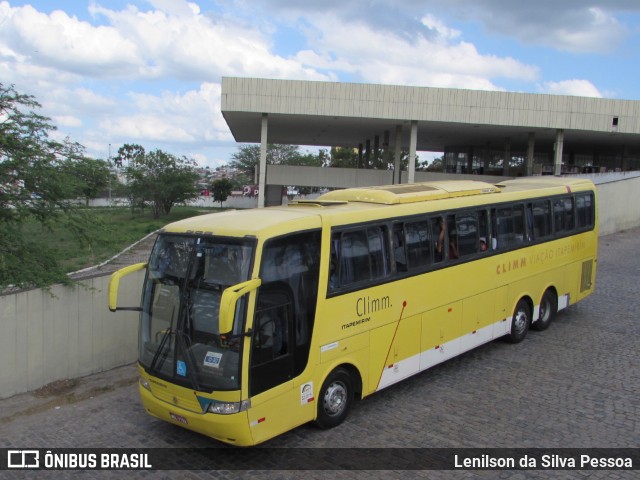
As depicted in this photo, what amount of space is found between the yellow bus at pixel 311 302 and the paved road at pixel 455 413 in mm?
470

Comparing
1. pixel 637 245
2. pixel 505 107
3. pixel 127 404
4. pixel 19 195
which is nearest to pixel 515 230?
pixel 127 404

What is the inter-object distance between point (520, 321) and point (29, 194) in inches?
391

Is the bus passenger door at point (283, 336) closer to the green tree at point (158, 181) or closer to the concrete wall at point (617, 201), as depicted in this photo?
the concrete wall at point (617, 201)

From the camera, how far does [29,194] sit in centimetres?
990

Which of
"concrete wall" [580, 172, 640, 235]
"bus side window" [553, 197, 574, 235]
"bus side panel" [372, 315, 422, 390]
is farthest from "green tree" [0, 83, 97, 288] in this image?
"concrete wall" [580, 172, 640, 235]

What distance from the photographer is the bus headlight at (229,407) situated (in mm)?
5945

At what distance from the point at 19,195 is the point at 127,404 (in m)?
4.50

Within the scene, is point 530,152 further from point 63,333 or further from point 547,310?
point 63,333

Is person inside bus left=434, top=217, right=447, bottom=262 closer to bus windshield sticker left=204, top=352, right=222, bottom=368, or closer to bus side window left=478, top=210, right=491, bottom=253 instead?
bus side window left=478, top=210, right=491, bottom=253

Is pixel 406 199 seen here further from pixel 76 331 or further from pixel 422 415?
pixel 76 331

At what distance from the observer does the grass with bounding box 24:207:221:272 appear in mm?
11094

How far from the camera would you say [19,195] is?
32.1 ft

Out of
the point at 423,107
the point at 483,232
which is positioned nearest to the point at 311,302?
the point at 483,232

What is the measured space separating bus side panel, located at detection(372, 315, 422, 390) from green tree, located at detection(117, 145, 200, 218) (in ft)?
130
